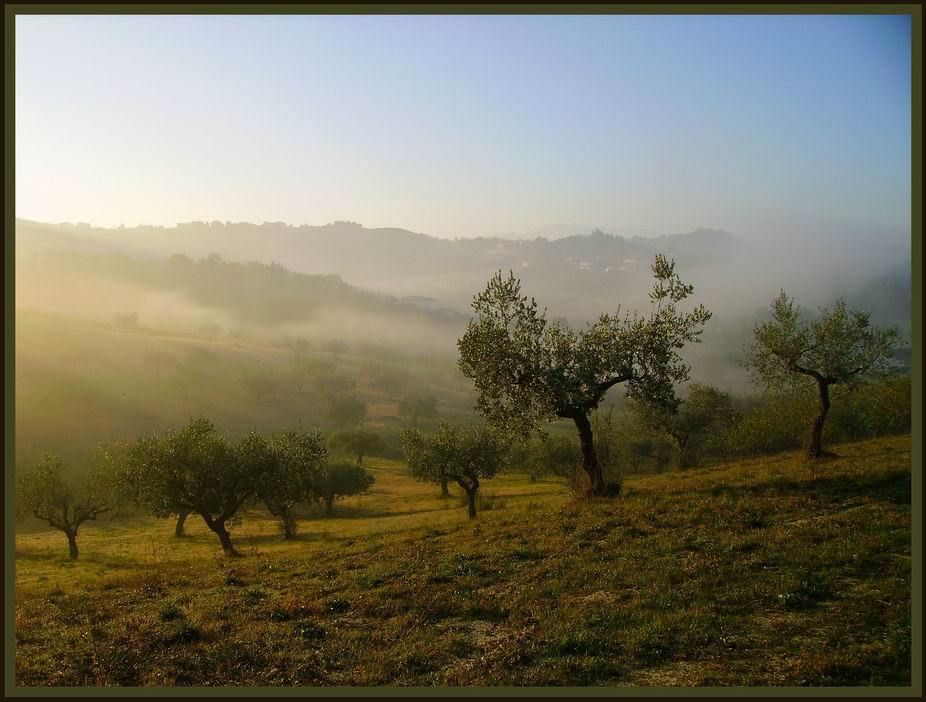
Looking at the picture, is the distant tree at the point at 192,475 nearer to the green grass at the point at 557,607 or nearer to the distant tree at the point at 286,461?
the distant tree at the point at 286,461

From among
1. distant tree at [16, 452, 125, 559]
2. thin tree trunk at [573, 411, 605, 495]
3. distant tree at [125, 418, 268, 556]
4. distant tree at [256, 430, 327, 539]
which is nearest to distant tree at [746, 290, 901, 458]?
thin tree trunk at [573, 411, 605, 495]

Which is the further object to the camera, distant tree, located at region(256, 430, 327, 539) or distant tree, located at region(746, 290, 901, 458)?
distant tree, located at region(256, 430, 327, 539)

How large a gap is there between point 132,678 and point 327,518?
2787 inches

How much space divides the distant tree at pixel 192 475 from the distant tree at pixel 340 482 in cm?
3696

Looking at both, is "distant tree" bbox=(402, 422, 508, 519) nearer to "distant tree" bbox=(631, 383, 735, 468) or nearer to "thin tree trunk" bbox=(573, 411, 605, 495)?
"thin tree trunk" bbox=(573, 411, 605, 495)

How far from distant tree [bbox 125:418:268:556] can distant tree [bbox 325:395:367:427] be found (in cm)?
13642

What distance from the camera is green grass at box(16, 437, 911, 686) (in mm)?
13023

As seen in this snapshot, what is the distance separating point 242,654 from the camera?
15.0 metres

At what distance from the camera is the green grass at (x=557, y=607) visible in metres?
13.0

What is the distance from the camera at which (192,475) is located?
4247cm

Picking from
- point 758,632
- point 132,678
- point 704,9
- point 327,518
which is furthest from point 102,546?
point 704,9

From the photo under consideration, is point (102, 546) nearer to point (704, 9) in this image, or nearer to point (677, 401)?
point (677, 401)

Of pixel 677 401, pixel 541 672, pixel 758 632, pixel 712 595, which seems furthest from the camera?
pixel 677 401

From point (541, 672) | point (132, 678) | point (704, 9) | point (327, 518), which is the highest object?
point (704, 9)
